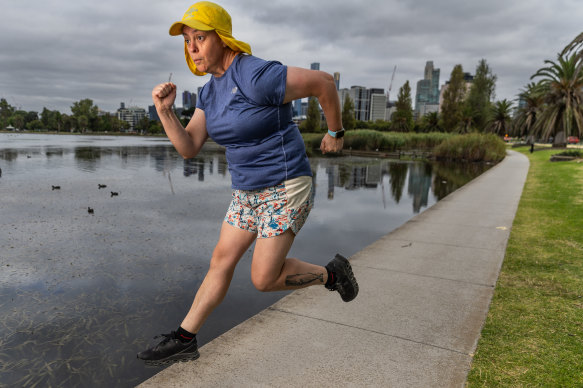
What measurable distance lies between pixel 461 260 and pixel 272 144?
334 centimetres

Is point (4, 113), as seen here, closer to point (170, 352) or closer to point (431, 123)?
point (431, 123)

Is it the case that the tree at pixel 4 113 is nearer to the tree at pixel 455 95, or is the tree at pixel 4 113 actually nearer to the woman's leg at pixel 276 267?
the tree at pixel 455 95

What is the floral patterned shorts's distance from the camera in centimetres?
209

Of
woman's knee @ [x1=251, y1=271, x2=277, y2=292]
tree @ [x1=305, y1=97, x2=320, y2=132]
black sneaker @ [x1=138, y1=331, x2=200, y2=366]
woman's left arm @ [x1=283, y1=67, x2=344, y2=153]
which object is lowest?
black sneaker @ [x1=138, y1=331, x2=200, y2=366]

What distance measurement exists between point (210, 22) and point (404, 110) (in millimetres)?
58543

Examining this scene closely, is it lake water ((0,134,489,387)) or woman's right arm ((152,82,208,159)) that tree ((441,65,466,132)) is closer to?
lake water ((0,134,489,387))

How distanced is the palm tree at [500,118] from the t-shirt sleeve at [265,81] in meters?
78.8

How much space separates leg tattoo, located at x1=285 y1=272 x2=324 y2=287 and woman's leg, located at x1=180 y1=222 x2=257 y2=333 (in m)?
0.33

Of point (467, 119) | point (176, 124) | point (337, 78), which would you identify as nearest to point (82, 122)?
point (337, 78)

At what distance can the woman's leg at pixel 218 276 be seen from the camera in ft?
7.16

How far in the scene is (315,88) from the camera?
205 cm

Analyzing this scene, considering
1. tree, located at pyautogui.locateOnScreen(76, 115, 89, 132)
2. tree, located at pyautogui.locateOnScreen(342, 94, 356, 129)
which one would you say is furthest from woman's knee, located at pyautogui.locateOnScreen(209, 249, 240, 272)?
tree, located at pyautogui.locateOnScreen(76, 115, 89, 132)

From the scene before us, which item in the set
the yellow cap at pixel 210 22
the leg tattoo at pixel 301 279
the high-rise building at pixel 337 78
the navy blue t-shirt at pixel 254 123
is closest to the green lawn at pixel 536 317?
the leg tattoo at pixel 301 279

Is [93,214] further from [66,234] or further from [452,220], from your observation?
[452,220]
